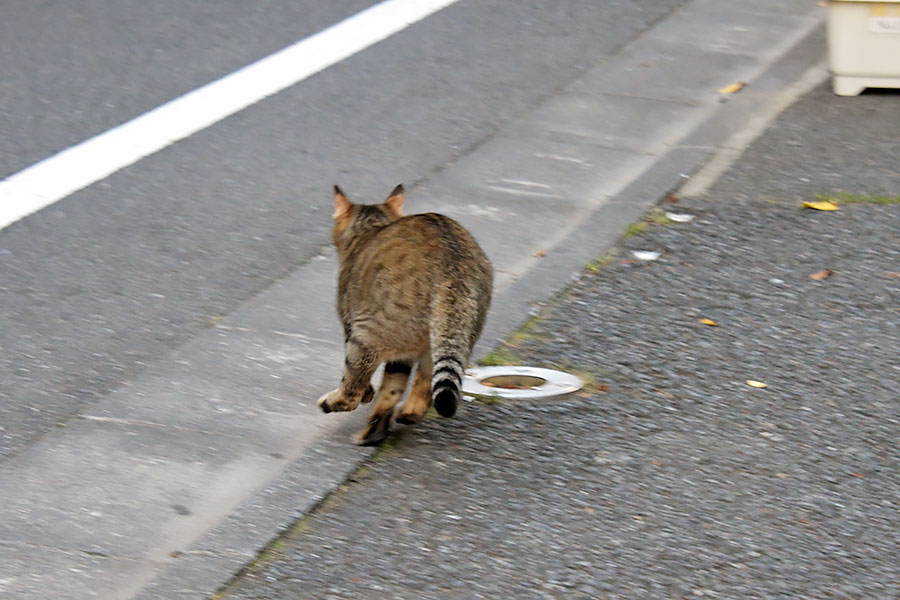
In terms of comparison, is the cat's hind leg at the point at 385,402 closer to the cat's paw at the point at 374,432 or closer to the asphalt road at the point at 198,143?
the cat's paw at the point at 374,432

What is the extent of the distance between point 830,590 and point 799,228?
11.1ft

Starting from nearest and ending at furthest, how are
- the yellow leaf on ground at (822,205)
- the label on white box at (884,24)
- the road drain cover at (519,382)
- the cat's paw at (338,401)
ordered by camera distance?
the cat's paw at (338,401), the road drain cover at (519,382), the yellow leaf on ground at (822,205), the label on white box at (884,24)

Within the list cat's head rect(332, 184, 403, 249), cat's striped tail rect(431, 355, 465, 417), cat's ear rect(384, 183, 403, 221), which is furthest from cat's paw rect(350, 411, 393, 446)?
cat's ear rect(384, 183, 403, 221)

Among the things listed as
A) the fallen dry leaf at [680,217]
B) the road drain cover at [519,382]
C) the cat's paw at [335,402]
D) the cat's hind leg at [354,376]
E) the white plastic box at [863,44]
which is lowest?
the road drain cover at [519,382]

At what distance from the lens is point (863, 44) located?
9102 mm

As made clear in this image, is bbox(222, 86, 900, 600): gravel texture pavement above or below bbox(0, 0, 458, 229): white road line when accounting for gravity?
below

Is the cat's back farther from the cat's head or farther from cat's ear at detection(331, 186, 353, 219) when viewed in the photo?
cat's ear at detection(331, 186, 353, 219)

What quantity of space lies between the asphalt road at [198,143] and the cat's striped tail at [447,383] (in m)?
1.58

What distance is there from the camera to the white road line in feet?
25.5

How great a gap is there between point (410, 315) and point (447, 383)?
346 mm

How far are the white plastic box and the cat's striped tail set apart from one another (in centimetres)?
538

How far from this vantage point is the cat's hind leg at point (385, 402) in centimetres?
504

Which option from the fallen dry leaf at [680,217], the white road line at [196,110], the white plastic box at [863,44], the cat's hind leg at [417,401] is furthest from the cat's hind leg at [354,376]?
the white plastic box at [863,44]

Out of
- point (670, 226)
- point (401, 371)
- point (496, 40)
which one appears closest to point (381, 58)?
point (496, 40)
